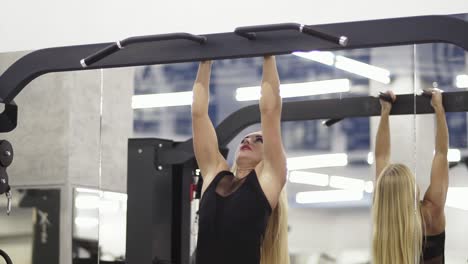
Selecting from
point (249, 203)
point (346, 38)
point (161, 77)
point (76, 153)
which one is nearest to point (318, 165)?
A: point (249, 203)

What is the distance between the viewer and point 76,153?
4.20 metres

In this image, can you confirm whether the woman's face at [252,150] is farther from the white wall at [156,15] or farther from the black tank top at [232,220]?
the white wall at [156,15]

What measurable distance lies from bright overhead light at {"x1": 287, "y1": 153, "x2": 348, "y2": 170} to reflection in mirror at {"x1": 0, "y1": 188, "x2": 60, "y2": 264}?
122 cm

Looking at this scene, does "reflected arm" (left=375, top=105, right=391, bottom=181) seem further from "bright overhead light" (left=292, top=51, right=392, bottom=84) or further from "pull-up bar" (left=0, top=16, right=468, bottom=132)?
"pull-up bar" (left=0, top=16, right=468, bottom=132)

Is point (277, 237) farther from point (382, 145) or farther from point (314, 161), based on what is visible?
point (382, 145)

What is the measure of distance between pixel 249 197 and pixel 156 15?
1154 mm

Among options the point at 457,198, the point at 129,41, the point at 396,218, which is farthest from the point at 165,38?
the point at 457,198

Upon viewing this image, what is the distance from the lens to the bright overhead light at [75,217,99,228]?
4.11 metres

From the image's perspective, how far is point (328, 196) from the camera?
3648 millimetres

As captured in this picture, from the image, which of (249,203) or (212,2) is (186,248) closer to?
(249,203)

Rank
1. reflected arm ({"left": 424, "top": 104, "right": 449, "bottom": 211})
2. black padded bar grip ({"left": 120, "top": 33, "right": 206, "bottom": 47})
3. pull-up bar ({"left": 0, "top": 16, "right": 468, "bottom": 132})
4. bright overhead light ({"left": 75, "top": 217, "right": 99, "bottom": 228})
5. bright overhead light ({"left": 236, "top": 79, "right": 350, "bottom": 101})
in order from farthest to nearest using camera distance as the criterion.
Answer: bright overhead light ({"left": 75, "top": 217, "right": 99, "bottom": 228}) → bright overhead light ({"left": 236, "top": 79, "right": 350, "bottom": 101}) → black padded bar grip ({"left": 120, "top": 33, "right": 206, "bottom": 47}) → reflected arm ({"left": 424, "top": 104, "right": 449, "bottom": 211}) → pull-up bar ({"left": 0, "top": 16, "right": 468, "bottom": 132})

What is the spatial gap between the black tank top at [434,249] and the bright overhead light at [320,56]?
0.85 meters

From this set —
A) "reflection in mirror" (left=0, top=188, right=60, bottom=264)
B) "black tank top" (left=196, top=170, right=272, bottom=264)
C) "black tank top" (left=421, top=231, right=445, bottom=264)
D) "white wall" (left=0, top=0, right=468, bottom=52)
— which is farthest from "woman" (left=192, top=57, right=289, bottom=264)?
"reflection in mirror" (left=0, top=188, right=60, bottom=264)

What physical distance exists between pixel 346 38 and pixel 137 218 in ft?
4.19
